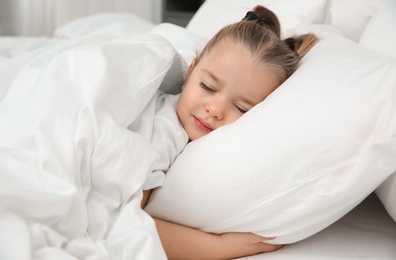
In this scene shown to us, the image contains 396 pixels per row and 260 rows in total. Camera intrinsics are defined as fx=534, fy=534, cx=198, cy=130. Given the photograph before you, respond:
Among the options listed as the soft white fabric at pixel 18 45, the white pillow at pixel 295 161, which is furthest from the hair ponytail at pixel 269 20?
the soft white fabric at pixel 18 45

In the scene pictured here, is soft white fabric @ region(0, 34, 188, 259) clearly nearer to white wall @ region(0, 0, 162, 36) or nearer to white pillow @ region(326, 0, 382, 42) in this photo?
white pillow @ region(326, 0, 382, 42)

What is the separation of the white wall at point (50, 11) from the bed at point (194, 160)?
1.69 meters

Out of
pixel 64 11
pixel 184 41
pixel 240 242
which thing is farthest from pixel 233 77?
pixel 64 11

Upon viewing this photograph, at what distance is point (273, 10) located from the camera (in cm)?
165

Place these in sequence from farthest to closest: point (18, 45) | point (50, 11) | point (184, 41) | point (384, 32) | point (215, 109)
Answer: point (50, 11) → point (18, 45) → point (184, 41) → point (384, 32) → point (215, 109)

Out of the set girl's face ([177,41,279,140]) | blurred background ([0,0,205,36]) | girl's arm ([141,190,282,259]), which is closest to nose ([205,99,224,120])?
girl's face ([177,41,279,140])

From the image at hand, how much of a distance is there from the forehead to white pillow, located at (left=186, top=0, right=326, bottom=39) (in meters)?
0.56

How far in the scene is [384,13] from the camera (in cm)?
122

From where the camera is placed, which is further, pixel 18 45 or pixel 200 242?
pixel 18 45

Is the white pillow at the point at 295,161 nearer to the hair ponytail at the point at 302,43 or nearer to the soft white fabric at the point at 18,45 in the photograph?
the hair ponytail at the point at 302,43

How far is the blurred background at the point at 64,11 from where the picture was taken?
8.34ft

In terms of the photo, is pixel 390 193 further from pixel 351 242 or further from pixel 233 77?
pixel 233 77

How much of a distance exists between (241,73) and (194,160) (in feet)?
0.69

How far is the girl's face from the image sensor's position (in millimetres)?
1005
